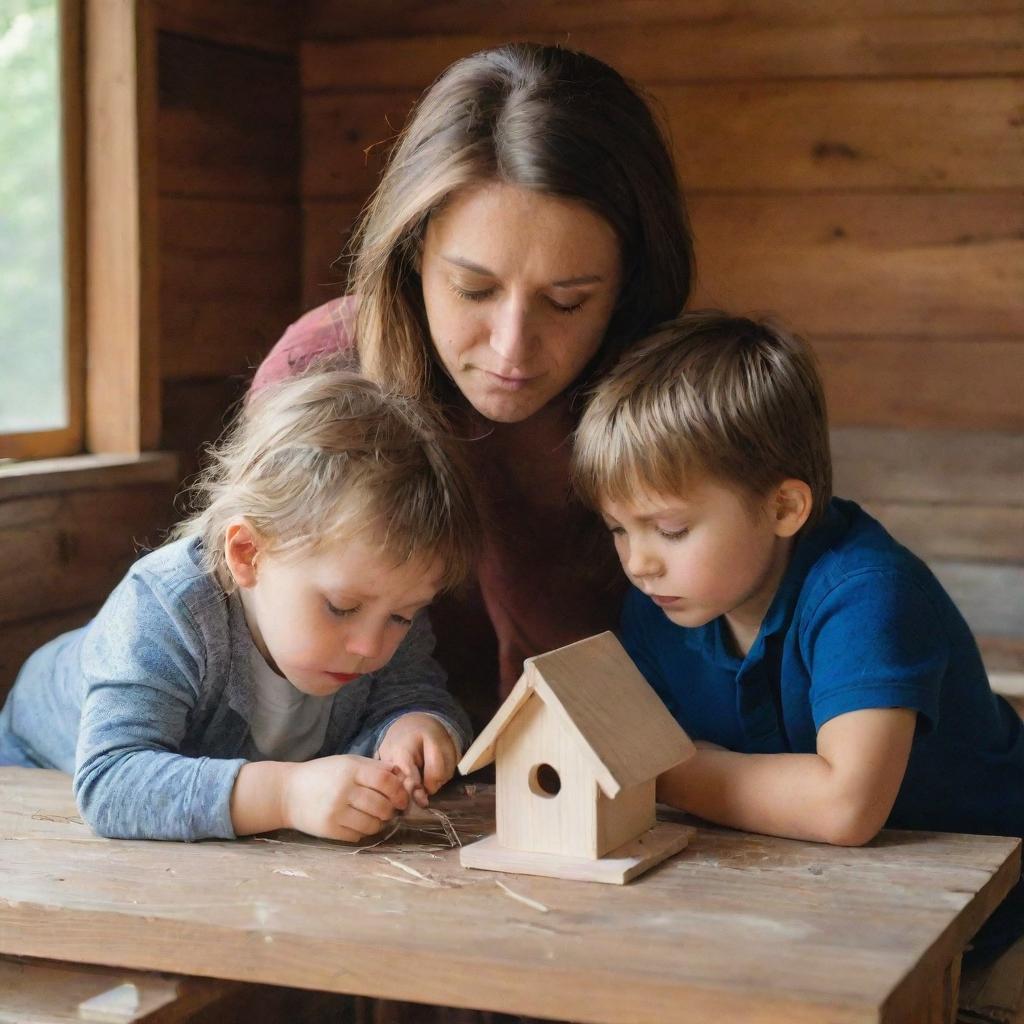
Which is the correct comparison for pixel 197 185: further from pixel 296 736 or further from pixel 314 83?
pixel 296 736

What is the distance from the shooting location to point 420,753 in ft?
4.67

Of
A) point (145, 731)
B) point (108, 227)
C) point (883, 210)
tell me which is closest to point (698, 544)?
point (145, 731)

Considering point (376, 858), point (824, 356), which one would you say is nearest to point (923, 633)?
point (376, 858)

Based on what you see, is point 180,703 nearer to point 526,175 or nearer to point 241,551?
point 241,551

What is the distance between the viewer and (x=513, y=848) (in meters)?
1.27

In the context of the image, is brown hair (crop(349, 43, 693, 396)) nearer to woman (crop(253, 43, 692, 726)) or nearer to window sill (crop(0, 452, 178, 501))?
woman (crop(253, 43, 692, 726))

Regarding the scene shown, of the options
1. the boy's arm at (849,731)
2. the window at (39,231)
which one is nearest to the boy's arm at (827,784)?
the boy's arm at (849,731)

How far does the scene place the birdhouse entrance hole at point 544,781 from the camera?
4.14 ft

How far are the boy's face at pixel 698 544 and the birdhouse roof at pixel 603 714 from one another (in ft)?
0.38

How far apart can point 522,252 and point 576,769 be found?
1.74 feet

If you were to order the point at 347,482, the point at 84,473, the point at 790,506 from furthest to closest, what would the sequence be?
1. the point at 84,473
2. the point at 790,506
3. the point at 347,482

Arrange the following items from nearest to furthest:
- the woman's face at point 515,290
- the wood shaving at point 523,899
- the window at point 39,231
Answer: the wood shaving at point 523,899 → the woman's face at point 515,290 → the window at point 39,231

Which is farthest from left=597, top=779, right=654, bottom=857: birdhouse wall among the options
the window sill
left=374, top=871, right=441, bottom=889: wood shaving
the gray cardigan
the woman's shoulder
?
the window sill

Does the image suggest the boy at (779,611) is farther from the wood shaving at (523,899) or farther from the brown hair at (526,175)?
the wood shaving at (523,899)
